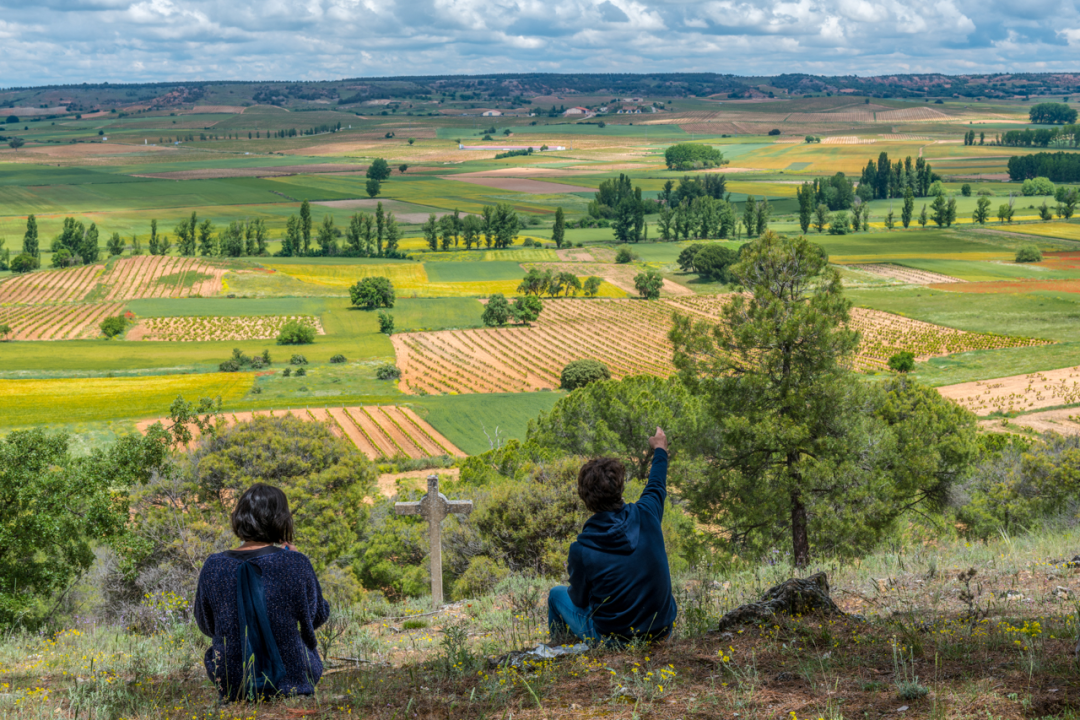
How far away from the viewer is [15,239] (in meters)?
130

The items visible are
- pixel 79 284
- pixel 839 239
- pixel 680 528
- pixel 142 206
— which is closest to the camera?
pixel 680 528

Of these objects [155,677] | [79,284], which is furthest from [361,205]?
[155,677]

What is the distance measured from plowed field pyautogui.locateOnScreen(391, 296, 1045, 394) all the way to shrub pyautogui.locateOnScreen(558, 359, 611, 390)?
3.71 ft

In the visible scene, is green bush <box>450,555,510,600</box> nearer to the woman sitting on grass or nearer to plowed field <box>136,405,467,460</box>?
the woman sitting on grass

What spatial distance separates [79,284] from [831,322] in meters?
104

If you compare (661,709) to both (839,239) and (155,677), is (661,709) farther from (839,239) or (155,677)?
(839,239)

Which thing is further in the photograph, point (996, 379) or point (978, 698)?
A: point (996, 379)

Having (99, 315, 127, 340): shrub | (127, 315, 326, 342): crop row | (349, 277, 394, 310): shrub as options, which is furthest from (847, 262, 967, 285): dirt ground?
(99, 315, 127, 340): shrub

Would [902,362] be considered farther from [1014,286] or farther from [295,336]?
[295,336]

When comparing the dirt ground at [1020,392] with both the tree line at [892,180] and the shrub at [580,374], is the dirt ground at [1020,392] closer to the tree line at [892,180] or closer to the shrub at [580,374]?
the shrub at [580,374]

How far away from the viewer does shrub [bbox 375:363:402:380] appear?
2571 inches

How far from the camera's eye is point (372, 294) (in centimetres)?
9362

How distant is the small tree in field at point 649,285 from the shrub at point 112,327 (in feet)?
180

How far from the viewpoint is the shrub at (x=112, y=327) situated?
83.2m
